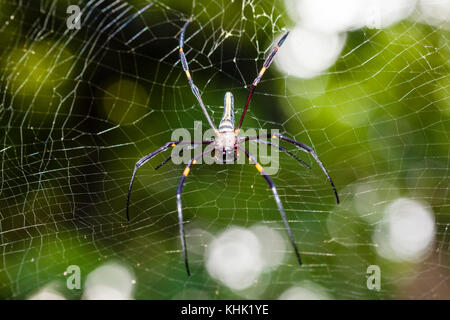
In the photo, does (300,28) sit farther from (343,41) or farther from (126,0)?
(126,0)

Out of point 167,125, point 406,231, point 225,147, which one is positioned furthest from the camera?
point 406,231

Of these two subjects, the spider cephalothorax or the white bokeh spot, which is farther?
the white bokeh spot

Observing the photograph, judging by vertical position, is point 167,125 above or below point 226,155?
above

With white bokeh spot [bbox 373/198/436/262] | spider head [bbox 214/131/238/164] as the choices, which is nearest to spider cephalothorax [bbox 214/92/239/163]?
spider head [bbox 214/131/238/164]

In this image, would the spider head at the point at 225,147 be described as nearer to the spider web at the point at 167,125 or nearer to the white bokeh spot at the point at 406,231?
the spider web at the point at 167,125

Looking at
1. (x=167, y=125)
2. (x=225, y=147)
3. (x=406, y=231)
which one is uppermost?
(x=167, y=125)

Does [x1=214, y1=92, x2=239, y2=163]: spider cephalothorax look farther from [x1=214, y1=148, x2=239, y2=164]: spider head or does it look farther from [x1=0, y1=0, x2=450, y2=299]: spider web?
[x1=0, y1=0, x2=450, y2=299]: spider web

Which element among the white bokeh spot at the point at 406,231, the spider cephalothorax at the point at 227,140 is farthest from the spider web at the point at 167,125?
the spider cephalothorax at the point at 227,140

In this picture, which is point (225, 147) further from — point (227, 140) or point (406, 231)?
point (406, 231)

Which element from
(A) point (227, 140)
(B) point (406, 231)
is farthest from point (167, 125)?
(B) point (406, 231)
